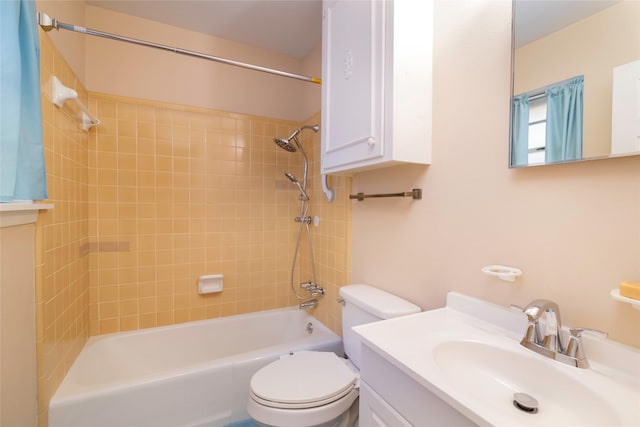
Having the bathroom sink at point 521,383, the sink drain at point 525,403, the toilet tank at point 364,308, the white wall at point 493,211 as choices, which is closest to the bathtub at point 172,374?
the toilet tank at point 364,308

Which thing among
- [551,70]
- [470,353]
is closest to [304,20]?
[551,70]

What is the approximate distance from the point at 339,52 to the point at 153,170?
146 centimetres

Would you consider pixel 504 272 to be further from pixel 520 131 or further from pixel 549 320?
pixel 520 131

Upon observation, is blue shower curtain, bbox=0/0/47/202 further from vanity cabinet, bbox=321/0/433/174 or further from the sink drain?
the sink drain

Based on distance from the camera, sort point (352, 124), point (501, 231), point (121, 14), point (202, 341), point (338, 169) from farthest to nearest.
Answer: point (202, 341) < point (121, 14) < point (338, 169) < point (352, 124) < point (501, 231)

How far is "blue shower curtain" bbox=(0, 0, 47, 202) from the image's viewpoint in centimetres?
80

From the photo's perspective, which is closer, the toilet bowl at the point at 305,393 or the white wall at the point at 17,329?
the white wall at the point at 17,329

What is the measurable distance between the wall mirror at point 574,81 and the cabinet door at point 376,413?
2.66ft

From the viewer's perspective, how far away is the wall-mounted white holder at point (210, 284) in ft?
6.61

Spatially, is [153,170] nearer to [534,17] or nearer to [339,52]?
[339,52]

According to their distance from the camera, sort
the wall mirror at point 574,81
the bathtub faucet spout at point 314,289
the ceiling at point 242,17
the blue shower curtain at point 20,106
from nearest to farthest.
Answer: the wall mirror at point 574,81, the blue shower curtain at point 20,106, the ceiling at point 242,17, the bathtub faucet spout at point 314,289

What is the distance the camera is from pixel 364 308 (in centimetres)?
128

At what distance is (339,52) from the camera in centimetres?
133

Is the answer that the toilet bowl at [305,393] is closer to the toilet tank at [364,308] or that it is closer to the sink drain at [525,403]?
the toilet tank at [364,308]
